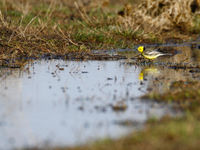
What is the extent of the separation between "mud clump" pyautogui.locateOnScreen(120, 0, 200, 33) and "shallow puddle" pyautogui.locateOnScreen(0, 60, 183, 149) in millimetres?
7963

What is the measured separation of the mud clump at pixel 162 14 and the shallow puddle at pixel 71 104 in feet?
26.1

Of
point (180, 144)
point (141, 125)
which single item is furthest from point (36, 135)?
point (180, 144)

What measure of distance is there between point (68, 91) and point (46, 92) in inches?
17.8

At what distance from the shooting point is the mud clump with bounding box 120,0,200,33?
67.1ft

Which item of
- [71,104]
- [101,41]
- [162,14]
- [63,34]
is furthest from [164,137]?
[162,14]

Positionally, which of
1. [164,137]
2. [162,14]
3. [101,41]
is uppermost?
[162,14]

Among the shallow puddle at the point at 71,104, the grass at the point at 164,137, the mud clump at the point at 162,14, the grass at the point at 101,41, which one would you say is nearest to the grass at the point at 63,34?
the grass at the point at 101,41

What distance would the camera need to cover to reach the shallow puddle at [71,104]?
672cm

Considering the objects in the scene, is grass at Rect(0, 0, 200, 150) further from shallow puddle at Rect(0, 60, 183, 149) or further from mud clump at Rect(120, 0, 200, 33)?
shallow puddle at Rect(0, 60, 183, 149)

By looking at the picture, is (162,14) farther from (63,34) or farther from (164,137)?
(164,137)

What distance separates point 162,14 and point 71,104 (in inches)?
511

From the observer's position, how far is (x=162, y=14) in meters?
20.7

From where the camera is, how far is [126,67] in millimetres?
13078

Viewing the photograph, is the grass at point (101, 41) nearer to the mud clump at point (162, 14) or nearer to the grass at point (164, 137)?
the grass at point (164, 137)
